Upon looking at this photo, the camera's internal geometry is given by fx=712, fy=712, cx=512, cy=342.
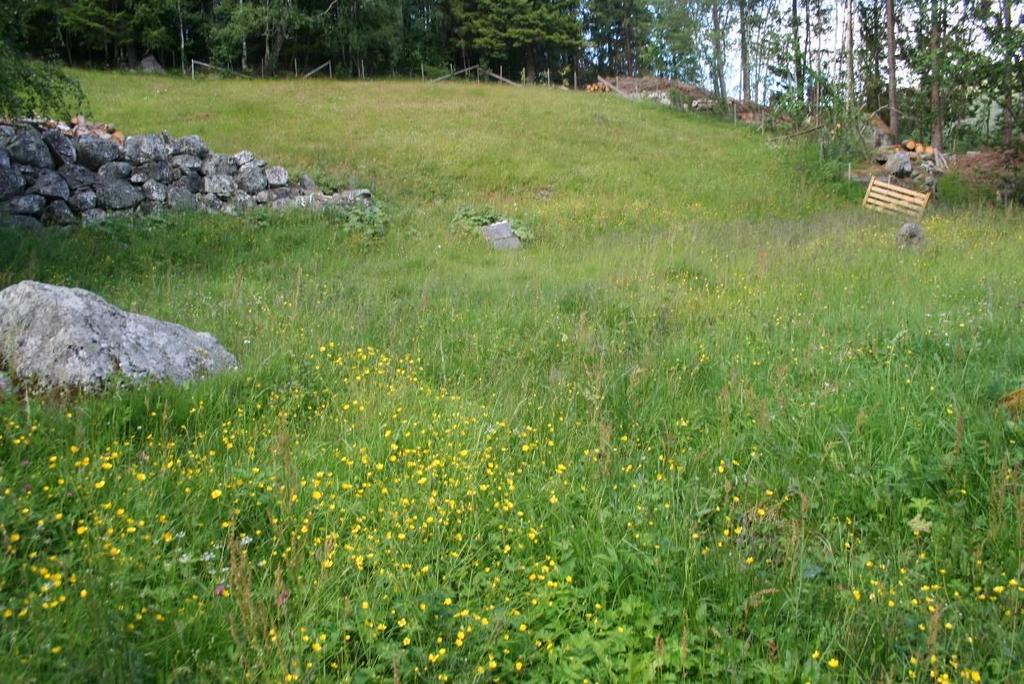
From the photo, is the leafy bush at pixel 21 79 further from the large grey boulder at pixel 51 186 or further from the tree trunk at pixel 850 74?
the tree trunk at pixel 850 74

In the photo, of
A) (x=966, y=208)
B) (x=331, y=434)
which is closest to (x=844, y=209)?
(x=966, y=208)

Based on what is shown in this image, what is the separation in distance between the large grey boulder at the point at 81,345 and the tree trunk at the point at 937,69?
18.5 meters

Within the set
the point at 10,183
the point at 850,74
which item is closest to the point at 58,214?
the point at 10,183

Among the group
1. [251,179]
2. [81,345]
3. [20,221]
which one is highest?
[251,179]

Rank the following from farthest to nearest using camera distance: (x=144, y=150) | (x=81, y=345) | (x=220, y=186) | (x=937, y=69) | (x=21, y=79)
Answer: (x=937, y=69) → (x=220, y=186) → (x=144, y=150) → (x=21, y=79) → (x=81, y=345)

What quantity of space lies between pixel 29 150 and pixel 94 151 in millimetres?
1051

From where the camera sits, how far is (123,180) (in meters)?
13.1

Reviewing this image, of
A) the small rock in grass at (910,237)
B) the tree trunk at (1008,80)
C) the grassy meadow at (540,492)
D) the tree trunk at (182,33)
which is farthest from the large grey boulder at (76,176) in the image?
the tree trunk at (182,33)

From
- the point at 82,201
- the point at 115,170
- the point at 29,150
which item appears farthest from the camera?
the point at 115,170

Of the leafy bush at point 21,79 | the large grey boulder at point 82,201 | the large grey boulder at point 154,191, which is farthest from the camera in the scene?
the large grey boulder at point 154,191

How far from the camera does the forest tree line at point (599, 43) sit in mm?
18234

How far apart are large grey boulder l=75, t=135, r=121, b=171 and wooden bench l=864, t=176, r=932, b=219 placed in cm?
1614

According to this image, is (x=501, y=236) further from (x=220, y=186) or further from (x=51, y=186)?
(x=51, y=186)

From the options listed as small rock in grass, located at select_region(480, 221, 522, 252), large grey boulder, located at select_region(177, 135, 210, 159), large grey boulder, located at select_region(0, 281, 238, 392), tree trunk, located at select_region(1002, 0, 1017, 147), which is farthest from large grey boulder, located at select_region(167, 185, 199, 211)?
tree trunk, located at select_region(1002, 0, 1017, 147)
